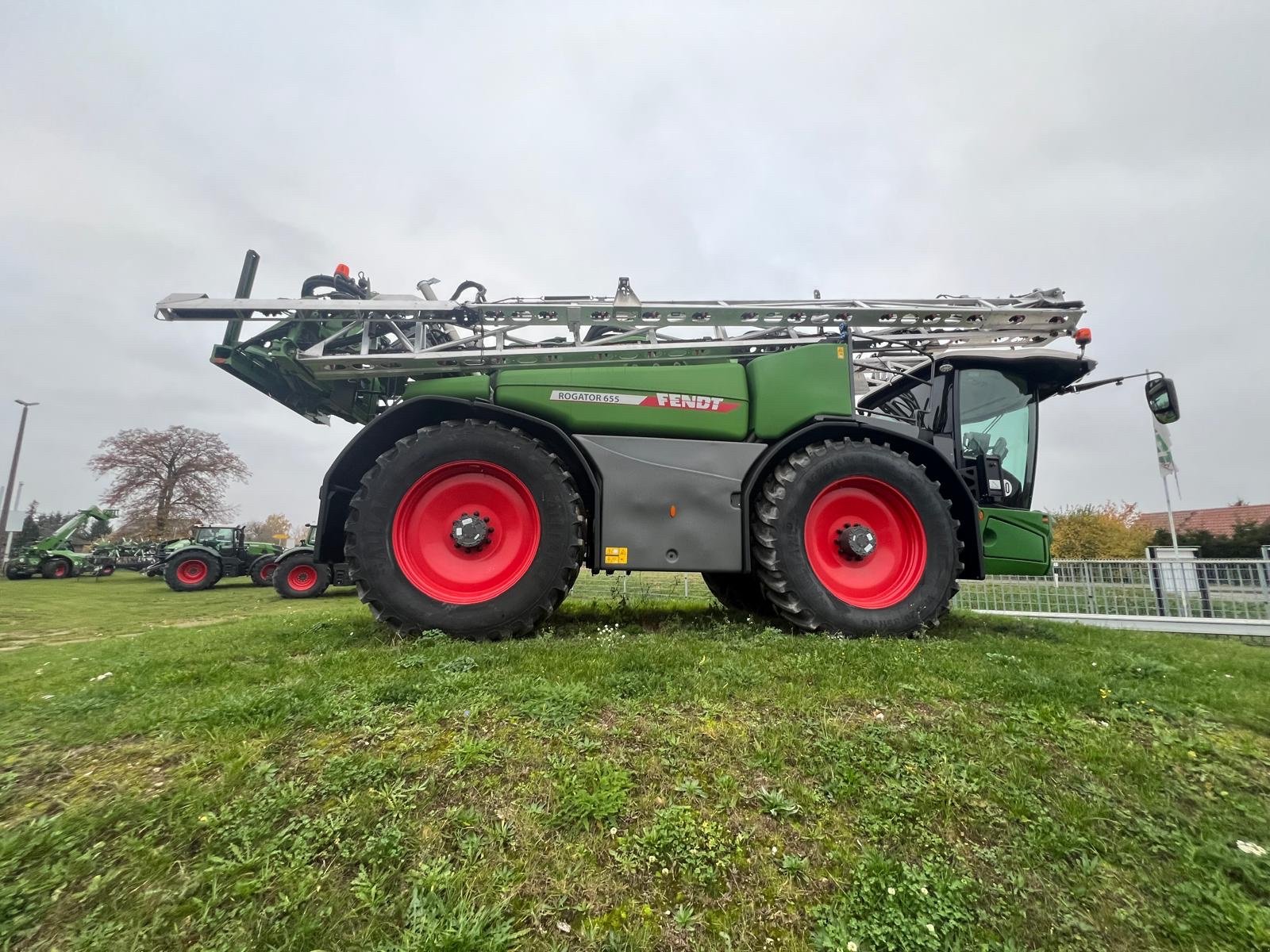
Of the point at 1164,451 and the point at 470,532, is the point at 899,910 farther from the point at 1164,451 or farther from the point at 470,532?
the point at 1164,451

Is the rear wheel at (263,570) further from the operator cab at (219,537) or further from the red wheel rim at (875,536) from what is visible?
the red wheel rim at (875,536)

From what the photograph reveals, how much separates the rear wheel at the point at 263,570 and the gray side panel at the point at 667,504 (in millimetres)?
18648

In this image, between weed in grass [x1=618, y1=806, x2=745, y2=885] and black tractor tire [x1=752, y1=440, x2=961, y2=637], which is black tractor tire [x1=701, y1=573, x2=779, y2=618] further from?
weed in grass [x1=618, y1=806, x2=745, y2=885]

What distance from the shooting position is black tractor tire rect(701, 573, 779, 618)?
5.49 m

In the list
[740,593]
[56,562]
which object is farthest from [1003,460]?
[56,562]

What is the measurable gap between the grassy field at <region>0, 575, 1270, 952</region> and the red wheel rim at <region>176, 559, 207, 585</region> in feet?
58.4

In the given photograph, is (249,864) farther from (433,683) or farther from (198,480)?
(198,480)

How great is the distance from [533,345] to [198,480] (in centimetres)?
3501

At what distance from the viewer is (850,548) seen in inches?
172

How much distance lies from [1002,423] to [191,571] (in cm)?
2208

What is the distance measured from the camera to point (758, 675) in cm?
296

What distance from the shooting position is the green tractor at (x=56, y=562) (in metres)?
23.8

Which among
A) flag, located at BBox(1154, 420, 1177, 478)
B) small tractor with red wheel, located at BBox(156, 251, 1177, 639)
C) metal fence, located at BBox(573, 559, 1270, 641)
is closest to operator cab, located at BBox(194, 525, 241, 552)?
metal fence, located at BBox(573, 559, 1270, 641)

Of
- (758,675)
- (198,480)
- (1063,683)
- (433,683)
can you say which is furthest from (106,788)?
(198,480)
